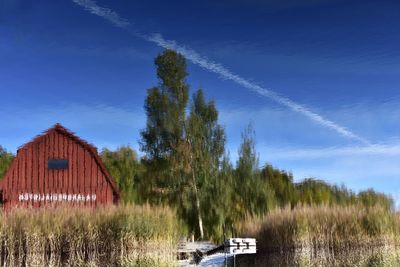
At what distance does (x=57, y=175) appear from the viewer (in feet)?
101

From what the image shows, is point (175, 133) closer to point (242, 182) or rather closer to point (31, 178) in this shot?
point (242, 182)

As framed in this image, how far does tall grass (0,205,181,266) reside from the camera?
16594 millimetres

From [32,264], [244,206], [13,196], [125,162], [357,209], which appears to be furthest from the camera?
[125,162]

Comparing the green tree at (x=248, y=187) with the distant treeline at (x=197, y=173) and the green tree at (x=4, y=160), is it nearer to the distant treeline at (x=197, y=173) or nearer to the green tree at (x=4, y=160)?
the distant treeline at (x=197, y=173)

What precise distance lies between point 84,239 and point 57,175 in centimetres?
1461

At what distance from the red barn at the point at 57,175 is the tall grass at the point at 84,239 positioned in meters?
13.1

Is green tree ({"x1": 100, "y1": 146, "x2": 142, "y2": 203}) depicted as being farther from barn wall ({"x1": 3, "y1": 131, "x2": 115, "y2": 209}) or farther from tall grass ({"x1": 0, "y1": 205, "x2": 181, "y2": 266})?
tall grass ({"x1": 0, "y1": 205, "x2": 181, "y2": 266})

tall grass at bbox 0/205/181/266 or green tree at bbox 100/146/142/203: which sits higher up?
green tree at bbox 100/146/142/203

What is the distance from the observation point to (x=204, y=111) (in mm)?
40281

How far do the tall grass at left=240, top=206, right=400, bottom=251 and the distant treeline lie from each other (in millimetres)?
15774

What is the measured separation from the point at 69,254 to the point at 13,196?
1469cm

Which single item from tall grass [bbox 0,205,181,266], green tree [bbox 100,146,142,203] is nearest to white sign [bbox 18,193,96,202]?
green tree [bbox 100,146,142,203]

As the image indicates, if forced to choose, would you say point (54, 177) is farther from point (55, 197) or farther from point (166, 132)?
point (166, 132)

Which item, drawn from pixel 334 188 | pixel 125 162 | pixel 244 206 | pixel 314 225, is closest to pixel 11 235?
pixel 314 225
